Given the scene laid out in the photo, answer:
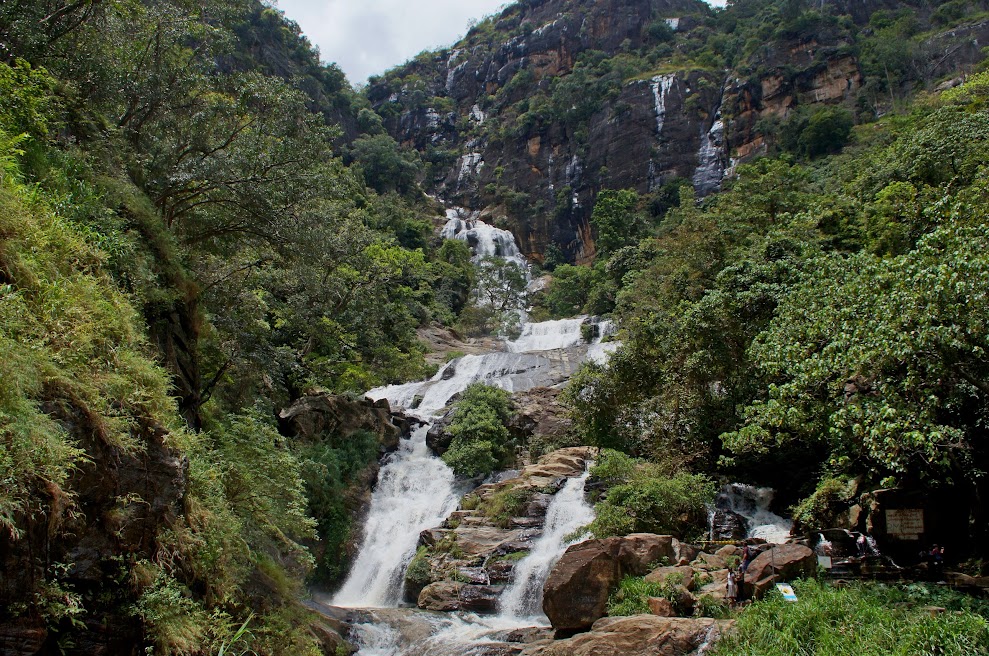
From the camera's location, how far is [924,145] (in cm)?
1747

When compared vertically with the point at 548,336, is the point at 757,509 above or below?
below

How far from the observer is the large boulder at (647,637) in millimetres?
7809

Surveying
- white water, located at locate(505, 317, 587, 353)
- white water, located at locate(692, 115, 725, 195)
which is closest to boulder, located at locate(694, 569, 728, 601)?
white water, located at locate(505, 317, 587, 353)

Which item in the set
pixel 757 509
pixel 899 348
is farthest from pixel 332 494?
pixel 899 348

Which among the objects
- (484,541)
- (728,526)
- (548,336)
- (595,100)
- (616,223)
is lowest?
(484,541)

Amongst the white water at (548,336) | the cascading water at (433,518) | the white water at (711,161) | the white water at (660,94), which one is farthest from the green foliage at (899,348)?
the white water at (660,94)

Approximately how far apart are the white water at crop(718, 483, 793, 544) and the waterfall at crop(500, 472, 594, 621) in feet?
11.1

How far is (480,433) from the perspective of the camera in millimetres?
20219

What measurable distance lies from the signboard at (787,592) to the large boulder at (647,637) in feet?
2.80

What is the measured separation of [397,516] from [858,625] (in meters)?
13.3

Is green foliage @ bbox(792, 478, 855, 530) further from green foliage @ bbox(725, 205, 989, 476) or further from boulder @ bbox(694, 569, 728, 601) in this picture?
boulder @ bbox(694, 569, 728, 601)

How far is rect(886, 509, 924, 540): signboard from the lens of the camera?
10523 mm

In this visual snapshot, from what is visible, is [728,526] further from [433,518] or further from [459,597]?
[433,518]

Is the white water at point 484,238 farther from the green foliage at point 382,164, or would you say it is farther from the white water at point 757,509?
the white water at point 757,509
